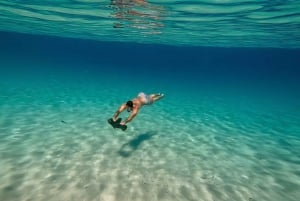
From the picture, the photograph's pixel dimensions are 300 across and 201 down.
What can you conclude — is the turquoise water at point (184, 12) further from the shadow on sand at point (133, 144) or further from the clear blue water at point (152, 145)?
the shadow on sand at point (133, 144)

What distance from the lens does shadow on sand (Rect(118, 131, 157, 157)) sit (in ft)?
37.2

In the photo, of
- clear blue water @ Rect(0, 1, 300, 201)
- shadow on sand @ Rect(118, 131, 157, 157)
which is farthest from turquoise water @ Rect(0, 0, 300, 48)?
shadow on sand @ Rect(118, 131, 157, 157)

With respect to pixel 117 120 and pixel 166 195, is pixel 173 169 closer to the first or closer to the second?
pixel 166 195

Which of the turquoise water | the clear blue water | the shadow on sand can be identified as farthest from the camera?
the turquoise water

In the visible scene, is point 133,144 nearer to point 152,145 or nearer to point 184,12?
point 152,145

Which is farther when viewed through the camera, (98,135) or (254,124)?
(254,124)

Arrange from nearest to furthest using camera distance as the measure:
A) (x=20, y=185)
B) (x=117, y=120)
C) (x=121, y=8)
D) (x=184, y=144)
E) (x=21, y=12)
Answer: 1. (x=20, y=185)
2. (x=117, y=120)
3. (x=184, y=144)
4. (x=121, y=8)
5. (x=21, y=12)

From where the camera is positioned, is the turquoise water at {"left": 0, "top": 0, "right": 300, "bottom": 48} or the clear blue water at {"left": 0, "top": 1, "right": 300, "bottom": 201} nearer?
the clear blue water at {"left": 0, "top": 1, "right": 300, "bottom": 201}

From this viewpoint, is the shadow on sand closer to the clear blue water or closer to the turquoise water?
the clear blue water

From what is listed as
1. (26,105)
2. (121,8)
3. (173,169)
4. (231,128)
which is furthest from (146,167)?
(26,105)

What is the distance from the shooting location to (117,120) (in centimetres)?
877

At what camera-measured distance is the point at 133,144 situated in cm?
1247

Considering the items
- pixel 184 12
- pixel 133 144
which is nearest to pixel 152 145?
pixel 133 144

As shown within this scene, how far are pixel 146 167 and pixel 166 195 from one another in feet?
6.87
